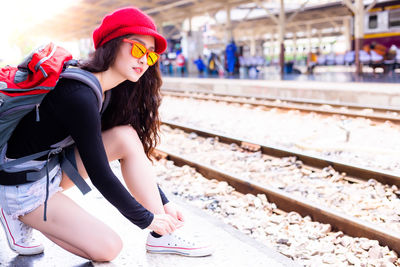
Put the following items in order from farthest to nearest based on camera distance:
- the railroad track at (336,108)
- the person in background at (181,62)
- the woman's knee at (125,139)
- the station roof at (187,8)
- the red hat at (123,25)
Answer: the person in background at (181,62) < the station roof at (187,8) < the railroad track at (336,108) < the woman's knee at (125,139) < the red hat at (123,25)

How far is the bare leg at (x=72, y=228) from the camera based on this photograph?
2.01 metres

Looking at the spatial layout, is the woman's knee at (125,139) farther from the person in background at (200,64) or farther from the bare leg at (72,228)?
the person in background at (200,64)

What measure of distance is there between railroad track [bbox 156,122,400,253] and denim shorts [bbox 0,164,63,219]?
2.11 metres

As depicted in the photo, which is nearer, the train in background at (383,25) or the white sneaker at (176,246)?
the white sneaker at (176,246)

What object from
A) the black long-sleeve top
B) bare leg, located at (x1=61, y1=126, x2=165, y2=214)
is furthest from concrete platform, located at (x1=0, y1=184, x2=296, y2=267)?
the black long-sleeve top

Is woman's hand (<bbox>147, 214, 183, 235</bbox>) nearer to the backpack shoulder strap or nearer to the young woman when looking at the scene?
the young woman

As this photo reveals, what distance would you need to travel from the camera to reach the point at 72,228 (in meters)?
2.02

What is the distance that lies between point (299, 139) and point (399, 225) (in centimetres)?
303

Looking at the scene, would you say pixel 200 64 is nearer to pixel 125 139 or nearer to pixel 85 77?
pixel 125 139

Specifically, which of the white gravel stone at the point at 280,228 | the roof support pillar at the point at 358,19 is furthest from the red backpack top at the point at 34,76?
the roof support pillar at the point at 358,19

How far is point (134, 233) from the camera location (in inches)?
104

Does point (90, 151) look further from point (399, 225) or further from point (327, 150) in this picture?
point (327, 150)

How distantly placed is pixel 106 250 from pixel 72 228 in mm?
217

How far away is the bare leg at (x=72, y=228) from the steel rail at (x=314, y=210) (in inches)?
70.7
